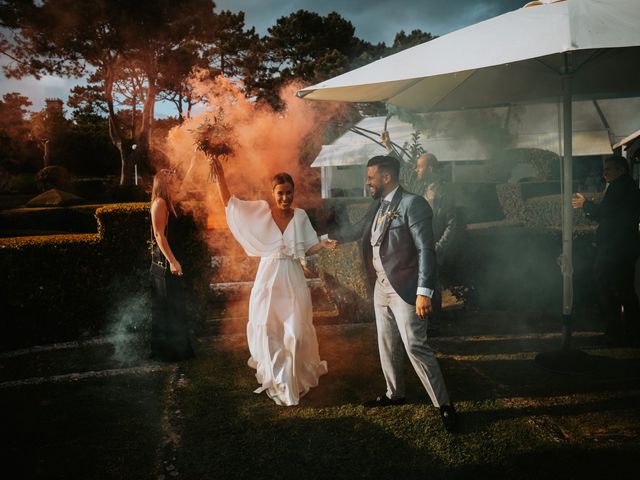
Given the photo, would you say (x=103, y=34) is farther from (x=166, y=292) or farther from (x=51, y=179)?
(x=166, y=292)

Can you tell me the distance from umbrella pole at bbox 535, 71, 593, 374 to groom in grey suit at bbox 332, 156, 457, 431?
1897mm

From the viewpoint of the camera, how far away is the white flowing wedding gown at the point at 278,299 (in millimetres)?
4594

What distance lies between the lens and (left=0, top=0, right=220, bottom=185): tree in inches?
975

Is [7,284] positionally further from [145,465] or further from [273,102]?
[273,102]

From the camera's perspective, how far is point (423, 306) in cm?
375

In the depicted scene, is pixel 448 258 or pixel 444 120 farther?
pixel 444 120

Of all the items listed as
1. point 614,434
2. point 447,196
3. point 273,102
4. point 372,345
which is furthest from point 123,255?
point 273,102

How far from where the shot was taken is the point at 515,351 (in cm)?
572

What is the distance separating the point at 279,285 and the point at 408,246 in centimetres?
141

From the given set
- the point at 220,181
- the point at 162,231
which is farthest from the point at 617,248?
the point at 162,231

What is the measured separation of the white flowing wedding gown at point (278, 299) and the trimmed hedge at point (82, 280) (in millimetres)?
2282

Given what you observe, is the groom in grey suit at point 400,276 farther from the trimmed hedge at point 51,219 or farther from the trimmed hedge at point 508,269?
the trimmed hedge at point 51,219

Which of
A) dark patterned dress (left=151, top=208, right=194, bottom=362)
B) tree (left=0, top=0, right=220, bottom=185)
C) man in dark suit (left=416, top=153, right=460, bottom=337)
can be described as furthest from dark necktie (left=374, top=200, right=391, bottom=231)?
tree (left=0, top=0, right=220, bottom=185)

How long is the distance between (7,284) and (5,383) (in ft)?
5.85
